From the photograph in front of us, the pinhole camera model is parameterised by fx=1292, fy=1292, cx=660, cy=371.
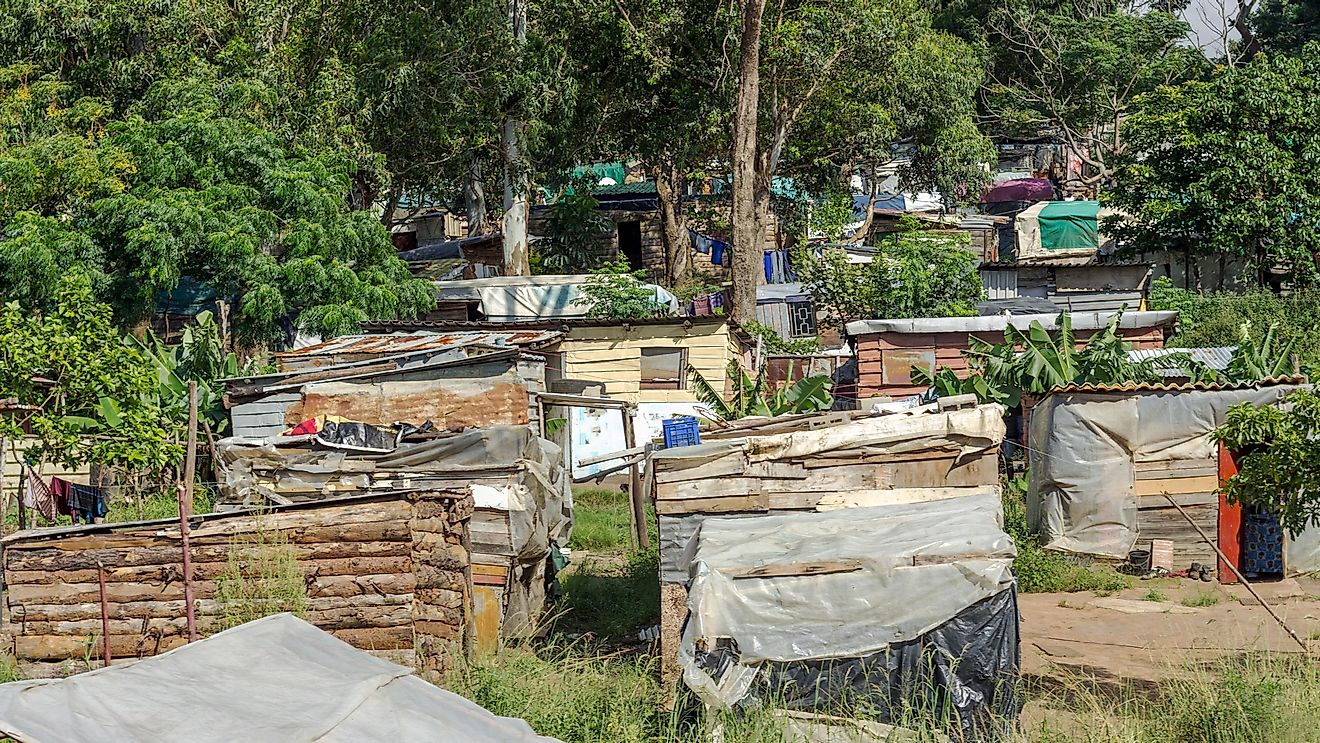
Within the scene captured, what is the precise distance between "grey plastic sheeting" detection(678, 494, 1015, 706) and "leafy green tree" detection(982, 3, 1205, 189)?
31.6 meters

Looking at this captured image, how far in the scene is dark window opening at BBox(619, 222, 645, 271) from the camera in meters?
35.5

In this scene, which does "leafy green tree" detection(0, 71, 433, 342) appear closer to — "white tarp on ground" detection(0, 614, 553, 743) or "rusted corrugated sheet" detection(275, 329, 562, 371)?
"rusted corrugated sheet" detection(275, 329, 562, 371)

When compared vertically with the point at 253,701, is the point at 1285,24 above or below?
above

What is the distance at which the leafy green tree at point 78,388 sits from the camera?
12820 mm

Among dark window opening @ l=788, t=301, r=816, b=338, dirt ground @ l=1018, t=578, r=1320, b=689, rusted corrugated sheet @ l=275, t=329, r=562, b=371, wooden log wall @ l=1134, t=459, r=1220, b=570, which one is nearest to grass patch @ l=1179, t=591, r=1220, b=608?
dirt ground @ l=1018, t=578, r=1320, b=689

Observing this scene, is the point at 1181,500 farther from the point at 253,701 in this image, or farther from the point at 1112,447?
the point at 253,701

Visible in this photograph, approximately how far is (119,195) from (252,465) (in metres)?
9.61

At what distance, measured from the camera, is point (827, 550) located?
840 cm

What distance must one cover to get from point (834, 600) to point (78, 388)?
8.70m

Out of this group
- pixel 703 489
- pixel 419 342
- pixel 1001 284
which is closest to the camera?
pixel 703 489

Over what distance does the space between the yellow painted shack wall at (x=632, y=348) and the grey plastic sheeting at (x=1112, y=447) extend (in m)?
8.77

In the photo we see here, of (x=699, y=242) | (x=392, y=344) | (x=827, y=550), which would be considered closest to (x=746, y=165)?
(x=392, y=344)

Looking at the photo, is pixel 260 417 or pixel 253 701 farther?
pixel 260 417

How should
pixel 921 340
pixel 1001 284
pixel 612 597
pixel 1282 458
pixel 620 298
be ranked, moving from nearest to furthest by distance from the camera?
pixel 1282 458
pixel 612 597
pixel 921 340
pixel 620 298
pixel 1001 284
